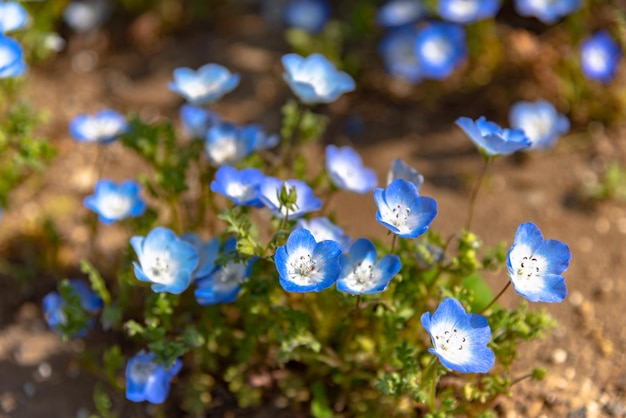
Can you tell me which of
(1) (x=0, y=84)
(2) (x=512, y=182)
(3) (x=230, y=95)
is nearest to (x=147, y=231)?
(1) (x=0, y=84)

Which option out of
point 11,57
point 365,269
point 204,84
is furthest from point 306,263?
point 11,57

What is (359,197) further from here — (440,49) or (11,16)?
(11,16)

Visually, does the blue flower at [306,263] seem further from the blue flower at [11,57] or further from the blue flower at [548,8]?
the blue flower at [548,8]

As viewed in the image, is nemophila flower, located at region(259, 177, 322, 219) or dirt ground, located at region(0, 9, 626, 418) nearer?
nemophila flower, located at region(259, 177, 322, 219)

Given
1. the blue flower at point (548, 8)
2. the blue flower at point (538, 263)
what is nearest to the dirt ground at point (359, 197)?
the blue flower at point (548, 8)

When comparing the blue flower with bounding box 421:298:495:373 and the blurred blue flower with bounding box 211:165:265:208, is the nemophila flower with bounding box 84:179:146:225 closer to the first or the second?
the blurred blue flower with bounding box 211:165:265:208

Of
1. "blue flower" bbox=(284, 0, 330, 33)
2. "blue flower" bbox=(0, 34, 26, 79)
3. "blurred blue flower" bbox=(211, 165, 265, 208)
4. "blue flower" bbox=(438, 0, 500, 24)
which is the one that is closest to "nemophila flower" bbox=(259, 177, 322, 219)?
"blurred blue flower" bbox=(211, 165, 265, 208)

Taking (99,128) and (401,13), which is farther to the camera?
(401,13)
